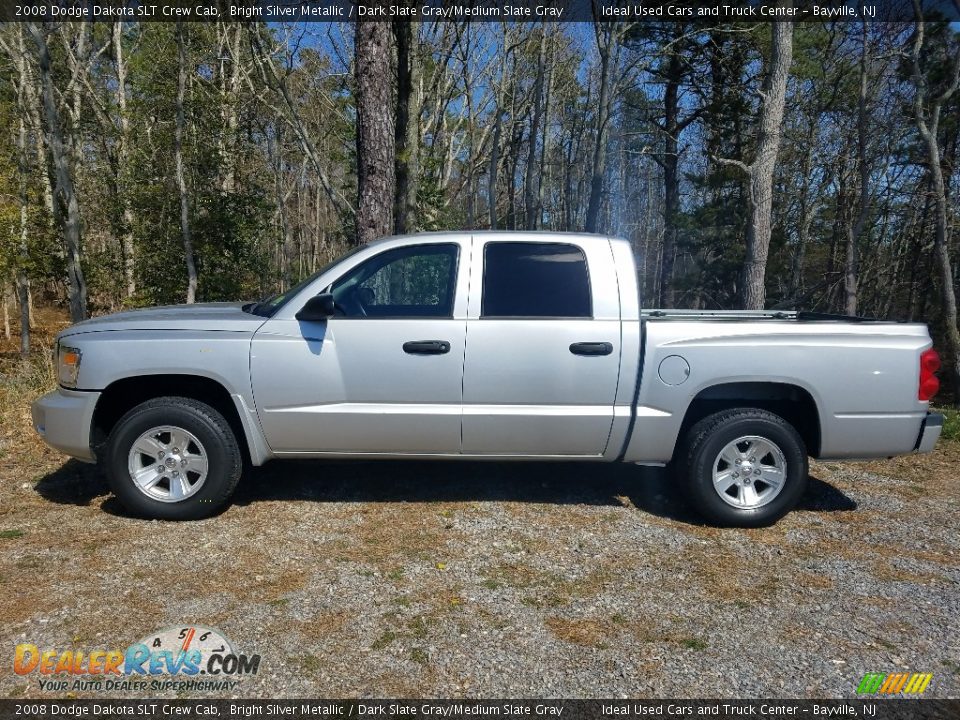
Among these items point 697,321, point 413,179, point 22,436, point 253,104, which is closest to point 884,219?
point 413,179

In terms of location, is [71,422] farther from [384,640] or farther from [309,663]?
[384,640]

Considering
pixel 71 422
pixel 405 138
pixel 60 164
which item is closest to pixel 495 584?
pixel 71 422

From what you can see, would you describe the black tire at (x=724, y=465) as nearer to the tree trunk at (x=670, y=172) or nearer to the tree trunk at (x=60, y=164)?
the tree trunk at (x=60, y=164)

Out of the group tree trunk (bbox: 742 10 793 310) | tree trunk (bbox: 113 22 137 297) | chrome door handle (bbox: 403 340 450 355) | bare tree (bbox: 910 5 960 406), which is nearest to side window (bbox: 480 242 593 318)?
chrome door handle (bbox: 403 340 450 355)

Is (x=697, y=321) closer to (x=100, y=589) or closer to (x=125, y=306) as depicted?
(x=100, y=589)

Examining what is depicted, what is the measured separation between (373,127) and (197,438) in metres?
5.19

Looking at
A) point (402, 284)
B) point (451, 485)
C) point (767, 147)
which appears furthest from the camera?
point (767, 147)

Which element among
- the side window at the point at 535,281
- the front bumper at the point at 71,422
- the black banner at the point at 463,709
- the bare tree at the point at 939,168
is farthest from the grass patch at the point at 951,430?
the bare tree at the point at 939,168

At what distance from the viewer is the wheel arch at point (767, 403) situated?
430 centimetres

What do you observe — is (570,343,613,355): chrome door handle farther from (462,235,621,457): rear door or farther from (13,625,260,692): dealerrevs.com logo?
(13,625,260,692): dealerrevs.com logo

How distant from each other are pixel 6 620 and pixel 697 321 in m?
4.10

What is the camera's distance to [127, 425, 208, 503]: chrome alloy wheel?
4223 millimetres

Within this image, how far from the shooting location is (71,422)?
4176mm

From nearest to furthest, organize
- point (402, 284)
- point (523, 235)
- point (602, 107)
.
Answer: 1. point (523, 235)
2. point (402, 284)
3. point (602, 107)
